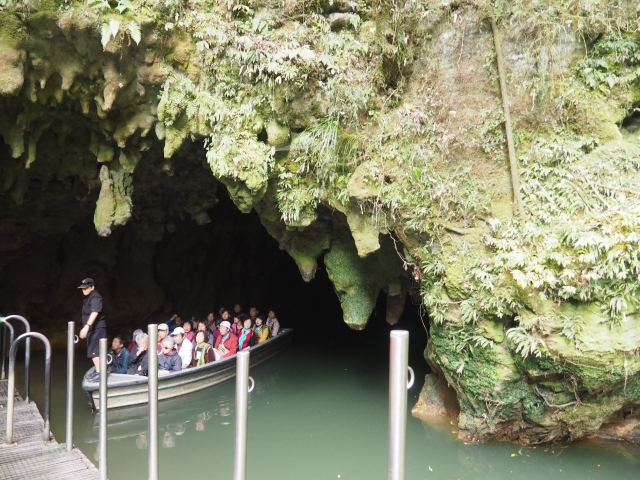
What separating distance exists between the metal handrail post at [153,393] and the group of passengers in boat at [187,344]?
3460 mm

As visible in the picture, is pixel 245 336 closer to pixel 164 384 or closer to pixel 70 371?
pixel 164 384

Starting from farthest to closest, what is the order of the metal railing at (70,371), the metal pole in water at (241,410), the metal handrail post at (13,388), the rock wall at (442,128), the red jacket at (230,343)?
the red jacket at (230,343) → the rock wall at (442,128) → the metal handrail post at (13,388) → the metal railing at (70,371) → the metal pole in water at (241,410)

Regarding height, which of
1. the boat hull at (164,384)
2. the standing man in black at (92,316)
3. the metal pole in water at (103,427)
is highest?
the standing man in black at (92,316)

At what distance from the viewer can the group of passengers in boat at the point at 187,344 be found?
316 inches

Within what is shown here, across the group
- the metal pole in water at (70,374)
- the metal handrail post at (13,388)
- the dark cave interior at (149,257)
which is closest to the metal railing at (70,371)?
the metal pole in water at (70,374)

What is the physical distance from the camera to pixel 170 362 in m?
8.23

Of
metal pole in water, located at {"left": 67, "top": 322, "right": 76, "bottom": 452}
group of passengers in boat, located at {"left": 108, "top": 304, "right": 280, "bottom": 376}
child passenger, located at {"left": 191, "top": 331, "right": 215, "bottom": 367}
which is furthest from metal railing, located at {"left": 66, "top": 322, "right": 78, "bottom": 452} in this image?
child passenger, located at {"left": 191, "top": 331, "right": 215, "bottom": 367}

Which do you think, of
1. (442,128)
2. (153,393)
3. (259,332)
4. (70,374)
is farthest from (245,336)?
(153,393)

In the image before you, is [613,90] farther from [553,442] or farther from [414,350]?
[414,350]

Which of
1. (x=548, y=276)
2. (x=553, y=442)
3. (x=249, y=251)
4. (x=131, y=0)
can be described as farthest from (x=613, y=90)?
(x=249, y=251)

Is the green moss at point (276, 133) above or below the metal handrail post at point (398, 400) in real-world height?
above

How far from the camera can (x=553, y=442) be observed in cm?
647

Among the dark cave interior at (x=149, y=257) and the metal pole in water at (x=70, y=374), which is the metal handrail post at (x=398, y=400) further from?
the dark cave interior at (x=149, y=257)

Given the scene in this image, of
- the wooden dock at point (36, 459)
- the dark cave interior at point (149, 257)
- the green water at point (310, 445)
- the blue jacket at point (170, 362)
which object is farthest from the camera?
the dark cave interior at point (149, 257)
